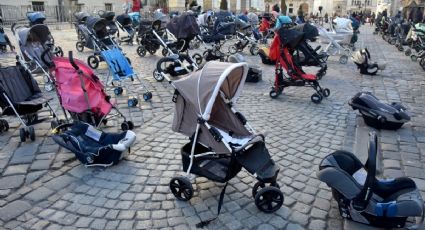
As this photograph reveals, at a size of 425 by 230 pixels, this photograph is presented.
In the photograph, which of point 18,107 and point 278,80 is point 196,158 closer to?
point 18,107

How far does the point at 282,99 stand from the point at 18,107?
17.0 feet

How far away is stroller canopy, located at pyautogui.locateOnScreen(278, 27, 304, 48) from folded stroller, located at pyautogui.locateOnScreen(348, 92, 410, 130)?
2.08 meters

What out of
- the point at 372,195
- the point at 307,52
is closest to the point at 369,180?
the point at 372,195

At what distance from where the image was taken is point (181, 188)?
12.9ft

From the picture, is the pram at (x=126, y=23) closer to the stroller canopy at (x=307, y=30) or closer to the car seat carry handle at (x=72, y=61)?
the stroller canopy at (x=307, y=30)

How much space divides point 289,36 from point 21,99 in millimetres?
5271

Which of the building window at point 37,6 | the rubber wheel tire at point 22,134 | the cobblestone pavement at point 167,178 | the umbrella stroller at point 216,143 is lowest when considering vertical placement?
the cobblestone pavement at point 167,178

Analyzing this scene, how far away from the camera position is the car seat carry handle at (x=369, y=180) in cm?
304

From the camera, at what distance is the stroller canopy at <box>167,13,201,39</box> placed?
1086 cm

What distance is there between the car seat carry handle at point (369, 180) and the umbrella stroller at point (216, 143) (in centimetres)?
76

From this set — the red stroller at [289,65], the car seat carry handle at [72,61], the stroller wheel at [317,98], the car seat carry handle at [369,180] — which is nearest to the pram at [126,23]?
the red stroller at [289,65]

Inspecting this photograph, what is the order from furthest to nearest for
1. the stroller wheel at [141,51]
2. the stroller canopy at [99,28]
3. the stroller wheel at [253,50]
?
1. the stroller wheel at [253,50]
2. the stroller wheel at [141,51]
3. the stroller canopy at [99,28]

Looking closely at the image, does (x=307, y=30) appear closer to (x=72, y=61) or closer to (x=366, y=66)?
(x=366, y=66)

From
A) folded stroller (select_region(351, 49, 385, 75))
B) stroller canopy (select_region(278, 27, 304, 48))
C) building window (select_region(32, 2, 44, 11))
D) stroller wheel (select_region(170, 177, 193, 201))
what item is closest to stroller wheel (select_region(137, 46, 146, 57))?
stroller canopy (select_region(278, 27, 304, 48))
